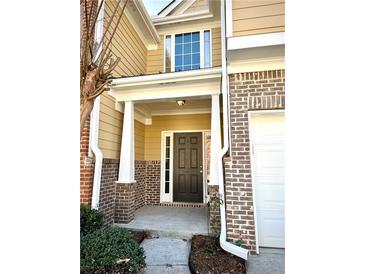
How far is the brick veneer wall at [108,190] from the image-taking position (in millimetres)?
4616

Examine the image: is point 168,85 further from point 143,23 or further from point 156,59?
point 156,59

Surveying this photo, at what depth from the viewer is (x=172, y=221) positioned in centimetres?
508

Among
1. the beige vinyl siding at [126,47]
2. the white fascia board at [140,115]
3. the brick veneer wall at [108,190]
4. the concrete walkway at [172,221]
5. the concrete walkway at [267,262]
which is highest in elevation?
the beige vinyl siding at [126,47]

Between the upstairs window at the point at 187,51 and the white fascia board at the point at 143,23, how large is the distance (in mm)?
528

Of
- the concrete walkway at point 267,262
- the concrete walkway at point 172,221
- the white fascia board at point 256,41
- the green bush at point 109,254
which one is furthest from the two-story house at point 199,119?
the green bush at point 109,254

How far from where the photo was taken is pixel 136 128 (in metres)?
6.70

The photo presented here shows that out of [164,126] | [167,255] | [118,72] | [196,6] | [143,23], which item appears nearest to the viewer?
[167,255]

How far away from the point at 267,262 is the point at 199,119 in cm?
459

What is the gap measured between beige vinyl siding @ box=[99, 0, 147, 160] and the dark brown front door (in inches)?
48.4

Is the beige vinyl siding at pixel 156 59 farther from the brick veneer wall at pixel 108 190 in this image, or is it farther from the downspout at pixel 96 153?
the brick veneer wall at pixel 108 190

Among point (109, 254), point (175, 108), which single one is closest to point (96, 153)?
point (109, 254)

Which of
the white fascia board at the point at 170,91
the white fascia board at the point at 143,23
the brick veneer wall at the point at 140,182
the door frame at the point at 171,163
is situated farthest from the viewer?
the door frame at the point at 171,163
